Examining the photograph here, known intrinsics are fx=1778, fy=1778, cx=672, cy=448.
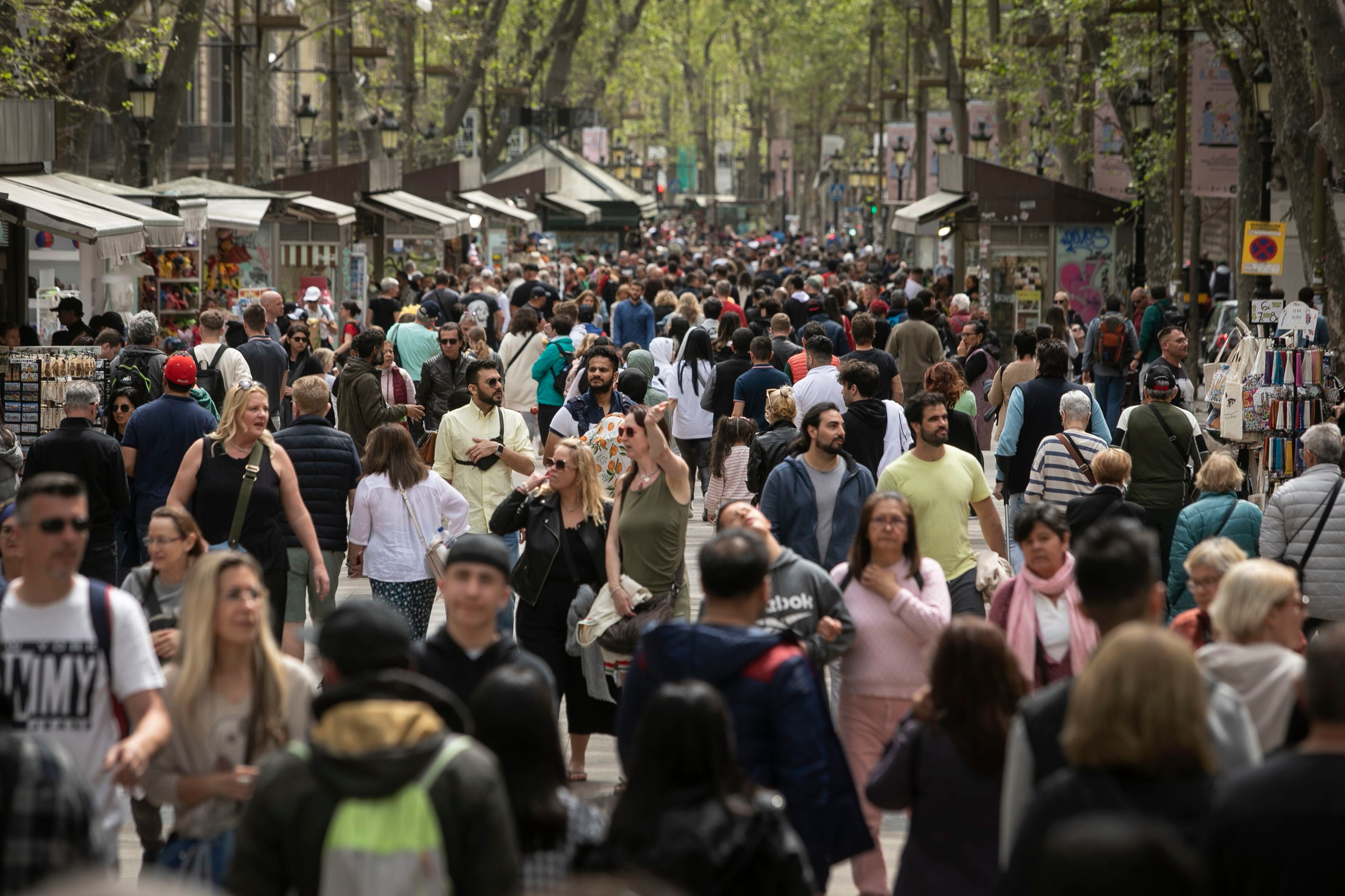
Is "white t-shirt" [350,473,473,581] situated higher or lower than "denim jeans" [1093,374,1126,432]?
lower

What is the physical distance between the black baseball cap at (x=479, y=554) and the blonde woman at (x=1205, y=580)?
2462 mm

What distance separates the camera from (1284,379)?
1277 centimetres

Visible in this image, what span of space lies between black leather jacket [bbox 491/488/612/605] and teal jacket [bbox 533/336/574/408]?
7074 mm

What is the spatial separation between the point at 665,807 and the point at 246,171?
44.2 metres

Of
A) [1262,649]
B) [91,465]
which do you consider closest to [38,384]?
[91,465]

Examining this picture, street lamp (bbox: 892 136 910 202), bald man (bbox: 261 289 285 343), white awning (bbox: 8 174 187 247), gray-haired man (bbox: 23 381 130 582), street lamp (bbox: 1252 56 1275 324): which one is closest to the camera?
gray-haired man (bbox: 23 381 130 582)

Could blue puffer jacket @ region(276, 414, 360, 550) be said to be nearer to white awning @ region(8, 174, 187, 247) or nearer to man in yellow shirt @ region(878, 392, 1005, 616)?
man in yellow shirt @ region(878, 392, 1005, 616)

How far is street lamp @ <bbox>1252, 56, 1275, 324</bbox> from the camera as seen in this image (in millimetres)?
17938

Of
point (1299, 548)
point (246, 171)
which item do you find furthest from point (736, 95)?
point (1299, 548)

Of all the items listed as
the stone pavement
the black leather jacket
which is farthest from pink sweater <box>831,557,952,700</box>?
the black leather jacket

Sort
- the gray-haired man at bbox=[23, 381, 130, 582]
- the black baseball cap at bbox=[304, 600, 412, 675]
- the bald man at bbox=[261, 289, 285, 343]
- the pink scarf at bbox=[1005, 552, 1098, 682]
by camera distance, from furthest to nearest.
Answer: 1. the bald man at bbox=[261, 289, 285, 343]
2. the gray-haired man at bbox=[23, 381, 130, 582]
3. the pink scarf at bbox=[1005, 552, 1098, 682]
4. the black baseball cap at bbox=[304, 600, 412, 675]

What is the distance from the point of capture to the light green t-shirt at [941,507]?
794 centimetres

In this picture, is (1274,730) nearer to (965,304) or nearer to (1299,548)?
(1299,548)

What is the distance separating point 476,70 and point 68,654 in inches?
1403
